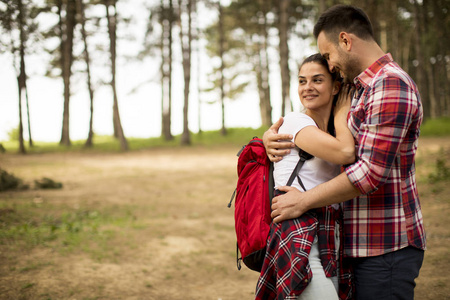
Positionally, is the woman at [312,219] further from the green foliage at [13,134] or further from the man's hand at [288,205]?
the green foliage at [13,134]

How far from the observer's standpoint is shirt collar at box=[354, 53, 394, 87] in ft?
7.66

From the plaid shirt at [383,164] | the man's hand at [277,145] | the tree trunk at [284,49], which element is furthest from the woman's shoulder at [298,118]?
the tree trunk at [284,49]

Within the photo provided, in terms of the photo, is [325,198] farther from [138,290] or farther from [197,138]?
[197,138]

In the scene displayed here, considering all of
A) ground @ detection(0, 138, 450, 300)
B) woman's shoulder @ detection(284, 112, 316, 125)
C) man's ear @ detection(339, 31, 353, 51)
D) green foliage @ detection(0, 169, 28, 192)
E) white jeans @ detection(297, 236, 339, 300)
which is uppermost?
man's ear @ detection(339, 31, 353, 51)

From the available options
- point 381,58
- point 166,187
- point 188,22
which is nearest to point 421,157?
point 166,187

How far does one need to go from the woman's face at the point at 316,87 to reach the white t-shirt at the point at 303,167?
0.17 metres

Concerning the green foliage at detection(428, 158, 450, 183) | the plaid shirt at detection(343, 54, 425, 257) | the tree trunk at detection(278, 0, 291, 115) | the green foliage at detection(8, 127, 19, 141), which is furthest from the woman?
the green foliage at detection(8, 127, 19, 141)

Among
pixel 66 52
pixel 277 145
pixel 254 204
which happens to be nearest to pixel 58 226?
pixel 254 204

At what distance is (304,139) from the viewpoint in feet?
7.88

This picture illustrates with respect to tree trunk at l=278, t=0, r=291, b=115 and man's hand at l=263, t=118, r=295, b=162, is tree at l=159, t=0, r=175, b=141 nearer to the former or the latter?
tree trunk at l=278, t=0, r=291, b=115

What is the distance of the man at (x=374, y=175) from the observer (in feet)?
7.04

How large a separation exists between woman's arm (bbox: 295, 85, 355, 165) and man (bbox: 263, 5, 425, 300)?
0.06 m

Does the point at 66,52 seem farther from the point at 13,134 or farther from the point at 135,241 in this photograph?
the point at 135,241

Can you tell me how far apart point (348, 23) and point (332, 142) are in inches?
28.5
